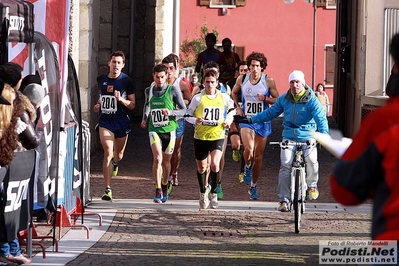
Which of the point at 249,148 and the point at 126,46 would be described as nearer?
the point at 249,148

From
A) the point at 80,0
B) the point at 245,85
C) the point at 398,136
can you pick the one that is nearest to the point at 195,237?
the point at 245,85

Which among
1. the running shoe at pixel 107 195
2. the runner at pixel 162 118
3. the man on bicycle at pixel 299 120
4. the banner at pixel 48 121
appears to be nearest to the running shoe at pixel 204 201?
the runner at pixel 162 118

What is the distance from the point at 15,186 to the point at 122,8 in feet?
59.2

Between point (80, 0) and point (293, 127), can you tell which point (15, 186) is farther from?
point (80, 0)

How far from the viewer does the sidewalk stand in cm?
949

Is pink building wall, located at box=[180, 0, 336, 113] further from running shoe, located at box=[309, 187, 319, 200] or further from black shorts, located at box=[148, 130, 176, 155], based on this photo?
running shoe, located at box=[309, 187, 319, 200]

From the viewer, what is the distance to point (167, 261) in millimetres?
9320

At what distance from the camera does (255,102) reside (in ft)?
46.8

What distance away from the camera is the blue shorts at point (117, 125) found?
1352 cm

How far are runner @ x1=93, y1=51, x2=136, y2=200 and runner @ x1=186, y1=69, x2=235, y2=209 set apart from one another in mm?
1014

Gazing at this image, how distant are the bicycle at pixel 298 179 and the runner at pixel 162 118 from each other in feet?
6.51

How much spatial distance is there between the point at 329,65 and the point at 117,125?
128 ft

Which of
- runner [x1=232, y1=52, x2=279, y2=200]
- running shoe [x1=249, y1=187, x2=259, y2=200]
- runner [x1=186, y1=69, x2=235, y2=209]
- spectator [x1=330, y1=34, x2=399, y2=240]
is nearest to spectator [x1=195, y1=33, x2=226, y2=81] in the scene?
runner [x1=232, y1=52, x2=279, y2=200]

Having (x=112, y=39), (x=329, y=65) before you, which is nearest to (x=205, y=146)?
(x=112, y=39)
